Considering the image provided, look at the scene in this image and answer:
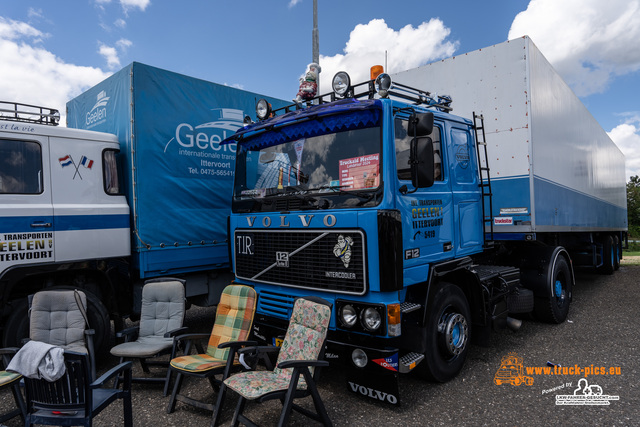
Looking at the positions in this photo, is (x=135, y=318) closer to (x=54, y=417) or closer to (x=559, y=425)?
(x=54, y=417)

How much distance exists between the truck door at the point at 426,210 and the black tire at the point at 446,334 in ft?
1.28

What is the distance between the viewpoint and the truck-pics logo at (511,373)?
4.05 meters

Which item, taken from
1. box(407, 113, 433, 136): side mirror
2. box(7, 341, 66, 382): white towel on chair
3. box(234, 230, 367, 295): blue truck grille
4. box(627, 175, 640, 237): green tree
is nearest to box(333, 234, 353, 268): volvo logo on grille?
box(234, 230, 367, 295): blue truck grille

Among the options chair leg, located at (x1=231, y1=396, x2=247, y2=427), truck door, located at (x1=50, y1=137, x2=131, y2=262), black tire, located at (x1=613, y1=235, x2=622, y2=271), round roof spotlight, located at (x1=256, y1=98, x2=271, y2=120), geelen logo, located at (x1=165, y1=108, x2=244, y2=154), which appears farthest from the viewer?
black tire, located at (x1=613, y1=235, x2=622, y2=271)

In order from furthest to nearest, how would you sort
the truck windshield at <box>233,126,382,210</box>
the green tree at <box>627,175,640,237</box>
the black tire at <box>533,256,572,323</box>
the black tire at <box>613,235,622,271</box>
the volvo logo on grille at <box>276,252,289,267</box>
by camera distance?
the green tree at <box>627,175,640,237</box> < the black tire at <box>613,235,622,271</box> < the black tire at <box>533,256,572,323</box> < the volvo logo on grille at <box>276,252,289,267</box> < the truck windshield at <box>233,126,382,210</box>

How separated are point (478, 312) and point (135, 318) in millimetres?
3967

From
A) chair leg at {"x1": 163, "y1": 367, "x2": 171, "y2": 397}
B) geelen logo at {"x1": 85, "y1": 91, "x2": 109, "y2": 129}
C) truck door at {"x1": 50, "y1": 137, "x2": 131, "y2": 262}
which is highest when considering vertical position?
geelen logo at {"x1": 85, "y1": 91, "x2": 109, "y2": 129}

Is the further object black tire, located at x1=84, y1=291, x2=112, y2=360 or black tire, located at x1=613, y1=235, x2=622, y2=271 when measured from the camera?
black tire, located at x1=613, y1=235, x2=622, y2=271

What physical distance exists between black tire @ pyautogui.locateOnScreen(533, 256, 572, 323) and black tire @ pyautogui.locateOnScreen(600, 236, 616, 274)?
475 cm

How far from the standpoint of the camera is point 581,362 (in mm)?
4492

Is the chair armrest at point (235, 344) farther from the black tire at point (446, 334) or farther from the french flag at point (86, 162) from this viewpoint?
the french flag at point (86, 162)

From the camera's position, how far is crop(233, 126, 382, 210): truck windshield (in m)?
3.44

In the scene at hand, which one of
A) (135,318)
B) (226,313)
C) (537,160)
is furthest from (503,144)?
(135,318)

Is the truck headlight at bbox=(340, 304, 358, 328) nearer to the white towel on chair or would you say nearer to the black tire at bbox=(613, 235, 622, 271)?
the white towel on chair
